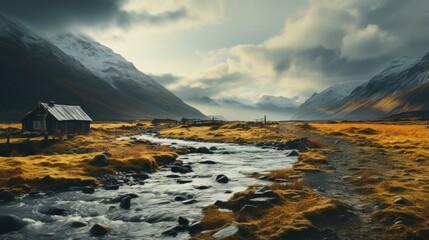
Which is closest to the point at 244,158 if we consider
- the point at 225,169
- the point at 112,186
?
the point at 225,169

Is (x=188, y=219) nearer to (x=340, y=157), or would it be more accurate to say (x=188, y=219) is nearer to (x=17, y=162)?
(x=17, y=162)

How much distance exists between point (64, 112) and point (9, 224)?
70.9 m

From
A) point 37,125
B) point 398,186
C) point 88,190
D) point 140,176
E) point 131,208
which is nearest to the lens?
point 131,208

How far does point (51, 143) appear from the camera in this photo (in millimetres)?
A: 56344

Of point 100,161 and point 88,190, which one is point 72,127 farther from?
point 88,190

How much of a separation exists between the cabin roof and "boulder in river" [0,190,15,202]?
5706cm

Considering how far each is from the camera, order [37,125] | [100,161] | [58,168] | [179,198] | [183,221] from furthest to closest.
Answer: [37,125] < [100,161] < [58,168] < [179,198] < [183,221]

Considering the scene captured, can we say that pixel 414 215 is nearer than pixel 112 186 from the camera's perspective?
Yes

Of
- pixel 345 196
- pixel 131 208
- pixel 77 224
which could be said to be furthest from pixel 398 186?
pixel 77 224

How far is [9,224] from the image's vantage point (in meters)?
18.2

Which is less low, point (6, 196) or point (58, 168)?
point (58, 168)

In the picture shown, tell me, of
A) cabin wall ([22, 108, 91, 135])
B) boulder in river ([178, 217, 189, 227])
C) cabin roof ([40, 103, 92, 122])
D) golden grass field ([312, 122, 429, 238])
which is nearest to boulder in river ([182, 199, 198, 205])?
boulder in river ([178, 217, 189, 227])

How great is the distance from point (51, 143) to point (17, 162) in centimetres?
2135

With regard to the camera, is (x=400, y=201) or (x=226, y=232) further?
(x=400, y=201)
